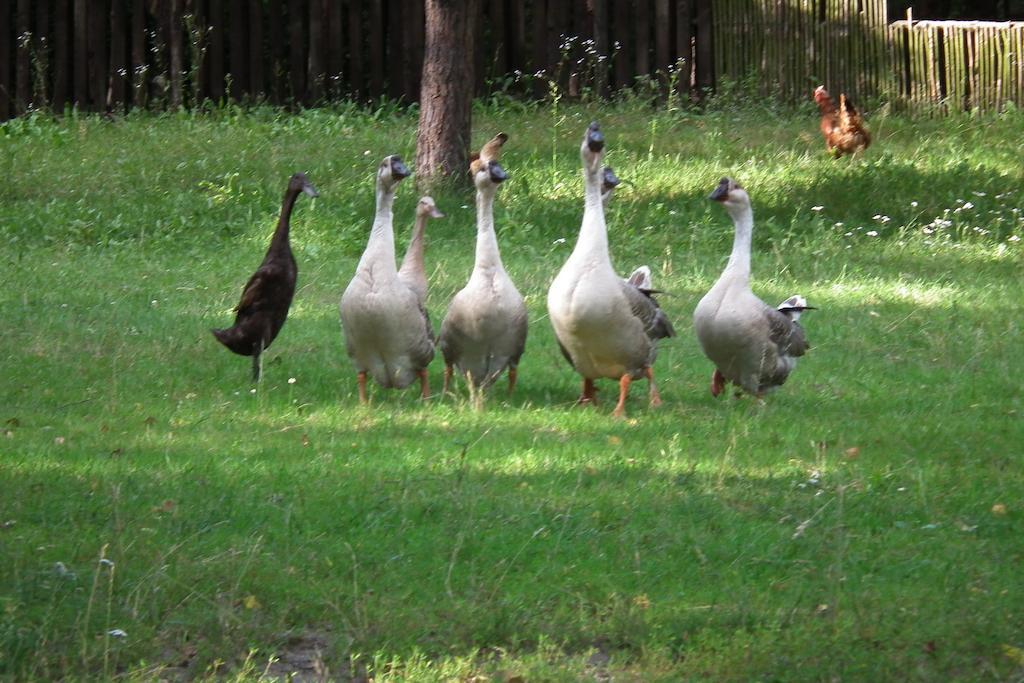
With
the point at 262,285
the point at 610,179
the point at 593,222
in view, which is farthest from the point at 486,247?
the point at 262,285

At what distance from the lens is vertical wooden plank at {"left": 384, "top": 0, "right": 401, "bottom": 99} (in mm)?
20469

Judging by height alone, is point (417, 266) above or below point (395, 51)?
below

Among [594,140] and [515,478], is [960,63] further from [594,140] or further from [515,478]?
[515,478]

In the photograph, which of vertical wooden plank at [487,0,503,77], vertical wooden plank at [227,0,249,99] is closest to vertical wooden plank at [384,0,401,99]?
vertical wooden plank at [487,0,503,77]

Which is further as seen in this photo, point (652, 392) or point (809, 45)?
point (809, 45)

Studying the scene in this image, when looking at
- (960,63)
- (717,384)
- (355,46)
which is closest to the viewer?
(717,384)

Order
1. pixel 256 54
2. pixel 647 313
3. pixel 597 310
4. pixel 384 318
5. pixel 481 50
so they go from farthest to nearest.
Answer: pixel 481 50 → pixel 256 54 → pixel 647 313 → pixel 384 318 → pixel 597 310

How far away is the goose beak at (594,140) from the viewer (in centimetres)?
821

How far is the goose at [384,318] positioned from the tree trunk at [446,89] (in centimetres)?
652

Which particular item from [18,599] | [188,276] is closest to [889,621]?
[18,599]

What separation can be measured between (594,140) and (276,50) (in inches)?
528

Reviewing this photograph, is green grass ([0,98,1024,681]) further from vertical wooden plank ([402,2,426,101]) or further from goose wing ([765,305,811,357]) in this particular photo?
vertical wooden plank ([402,2,426,101])

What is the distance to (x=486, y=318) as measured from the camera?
838 centimetres

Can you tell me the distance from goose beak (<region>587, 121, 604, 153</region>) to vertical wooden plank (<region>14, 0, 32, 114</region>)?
14.0 m
